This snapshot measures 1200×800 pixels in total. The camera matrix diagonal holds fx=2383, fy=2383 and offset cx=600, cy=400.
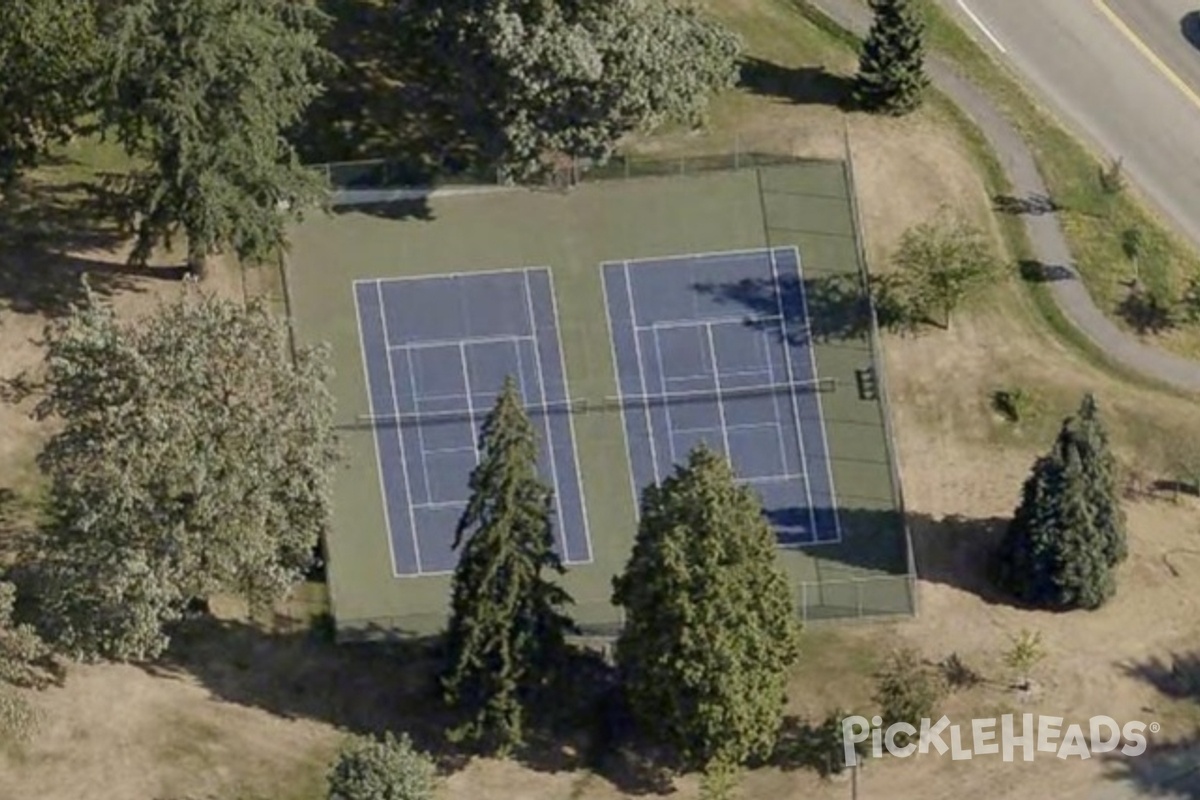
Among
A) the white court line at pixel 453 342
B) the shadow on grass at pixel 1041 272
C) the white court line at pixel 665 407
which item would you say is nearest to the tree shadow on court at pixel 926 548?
the white court line at pixel 665 407

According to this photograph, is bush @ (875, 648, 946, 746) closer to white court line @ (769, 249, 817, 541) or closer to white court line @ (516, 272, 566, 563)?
white court line @ (769, 249, 817, 541)

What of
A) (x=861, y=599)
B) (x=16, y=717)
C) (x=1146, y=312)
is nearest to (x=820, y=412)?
(x=861, y=599)

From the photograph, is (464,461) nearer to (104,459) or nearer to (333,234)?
(333,234)

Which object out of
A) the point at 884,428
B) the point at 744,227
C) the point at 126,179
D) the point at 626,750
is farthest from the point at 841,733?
the point at 126,179

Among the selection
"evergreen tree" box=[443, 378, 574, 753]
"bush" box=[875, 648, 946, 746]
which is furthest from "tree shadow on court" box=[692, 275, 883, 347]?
"evergreen tree" box=[443, 378, 574, 753]

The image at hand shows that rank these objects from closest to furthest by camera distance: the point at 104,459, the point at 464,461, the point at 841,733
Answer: the point at 104,459, the point at 841,733, the point at 464,461

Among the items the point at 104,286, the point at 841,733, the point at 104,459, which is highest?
the point at 104,286

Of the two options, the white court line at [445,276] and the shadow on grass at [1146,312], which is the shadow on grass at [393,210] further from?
the shadow on grass at [1146,312]

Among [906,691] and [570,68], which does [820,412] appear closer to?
[906,691]
